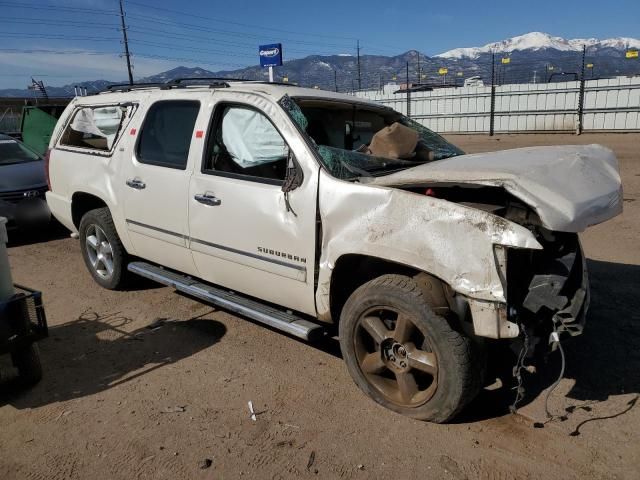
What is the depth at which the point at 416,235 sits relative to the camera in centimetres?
285

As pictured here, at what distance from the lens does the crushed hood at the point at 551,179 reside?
2637 millimetres

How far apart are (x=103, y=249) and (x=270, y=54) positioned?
512 inches

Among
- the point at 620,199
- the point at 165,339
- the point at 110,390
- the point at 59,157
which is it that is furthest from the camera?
the point at 59,157

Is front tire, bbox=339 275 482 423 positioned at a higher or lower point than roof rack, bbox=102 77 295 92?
lower

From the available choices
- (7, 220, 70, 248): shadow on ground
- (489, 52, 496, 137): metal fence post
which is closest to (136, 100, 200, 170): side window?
(7, 220, 70, 248): shadow on ground

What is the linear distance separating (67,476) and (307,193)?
2.06 m

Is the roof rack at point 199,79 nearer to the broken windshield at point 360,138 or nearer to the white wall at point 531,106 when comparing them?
the broken windshield at point 360,138

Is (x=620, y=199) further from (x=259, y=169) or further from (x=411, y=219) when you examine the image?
(x=259, y=169)

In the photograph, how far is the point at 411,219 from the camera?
287 cm

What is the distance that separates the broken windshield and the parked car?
5.59 metres

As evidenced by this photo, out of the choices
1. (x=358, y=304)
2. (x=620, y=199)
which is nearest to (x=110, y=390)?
(x=358, y=304)

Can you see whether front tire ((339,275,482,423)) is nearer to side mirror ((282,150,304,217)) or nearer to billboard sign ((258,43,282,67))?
side mirror ((282,150,304,217))

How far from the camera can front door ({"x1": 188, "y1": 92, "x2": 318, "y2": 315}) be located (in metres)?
3.41

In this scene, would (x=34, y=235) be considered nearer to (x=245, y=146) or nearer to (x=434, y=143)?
(x=245, y=146)
